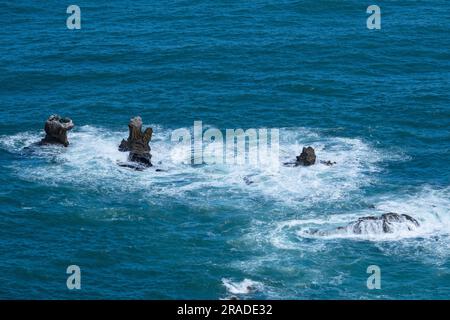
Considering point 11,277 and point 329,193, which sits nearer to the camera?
point 11,277

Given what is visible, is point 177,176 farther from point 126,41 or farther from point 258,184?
point 126,41

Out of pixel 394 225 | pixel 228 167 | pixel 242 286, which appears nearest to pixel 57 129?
pixel 228 167

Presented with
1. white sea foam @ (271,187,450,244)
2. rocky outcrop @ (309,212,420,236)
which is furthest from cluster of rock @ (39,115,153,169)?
rocky outcrop @ (309,212,420,236)

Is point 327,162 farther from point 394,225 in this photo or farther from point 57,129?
point 57,129

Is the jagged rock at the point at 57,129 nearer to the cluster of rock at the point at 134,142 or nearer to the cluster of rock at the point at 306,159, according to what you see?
the cluster of rock at the point at 134,142

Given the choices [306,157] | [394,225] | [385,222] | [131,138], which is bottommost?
[394,225]
